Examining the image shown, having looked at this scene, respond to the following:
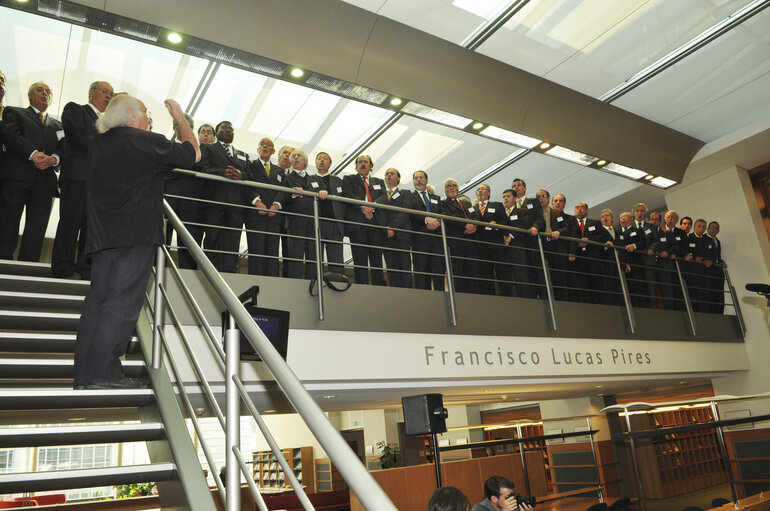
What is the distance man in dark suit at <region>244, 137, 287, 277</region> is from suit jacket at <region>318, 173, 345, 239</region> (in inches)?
14.7

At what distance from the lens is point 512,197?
6453 millimetres

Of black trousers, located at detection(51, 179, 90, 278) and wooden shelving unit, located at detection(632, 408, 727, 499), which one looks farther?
wooden shelving unit, located at detection(632, 408, 727, 499)

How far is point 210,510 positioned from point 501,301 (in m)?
4.21

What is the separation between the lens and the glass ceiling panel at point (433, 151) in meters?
7.29

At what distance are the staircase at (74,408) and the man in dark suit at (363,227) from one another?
267 centimetres

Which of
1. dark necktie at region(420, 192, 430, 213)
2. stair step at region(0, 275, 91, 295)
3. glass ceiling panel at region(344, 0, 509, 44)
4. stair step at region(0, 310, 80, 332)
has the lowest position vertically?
stair step at region(0, 310, 80, 332)

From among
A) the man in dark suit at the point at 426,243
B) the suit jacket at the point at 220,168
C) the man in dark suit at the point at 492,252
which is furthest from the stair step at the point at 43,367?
the man in dark suit at the point at 492,252

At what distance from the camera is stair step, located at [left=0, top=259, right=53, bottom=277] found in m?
3.29

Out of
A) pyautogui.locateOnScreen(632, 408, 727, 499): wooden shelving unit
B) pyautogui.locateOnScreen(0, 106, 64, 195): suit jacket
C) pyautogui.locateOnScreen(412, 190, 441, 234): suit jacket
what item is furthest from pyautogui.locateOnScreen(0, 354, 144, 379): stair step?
pyautogui.locateOnScreen(632, 408, 727, 499): wooden shelving unit

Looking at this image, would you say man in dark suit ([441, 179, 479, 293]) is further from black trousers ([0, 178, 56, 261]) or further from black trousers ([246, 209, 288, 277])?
black trousers ([0, 178, 56, 261])

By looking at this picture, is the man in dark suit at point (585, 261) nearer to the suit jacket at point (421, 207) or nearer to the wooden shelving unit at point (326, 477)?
the suit jacket at point (421, 207)

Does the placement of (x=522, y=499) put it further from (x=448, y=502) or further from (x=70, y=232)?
(x=70, y=232)

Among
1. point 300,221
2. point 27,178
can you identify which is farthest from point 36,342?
point 300,221

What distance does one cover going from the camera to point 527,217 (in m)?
6.31
